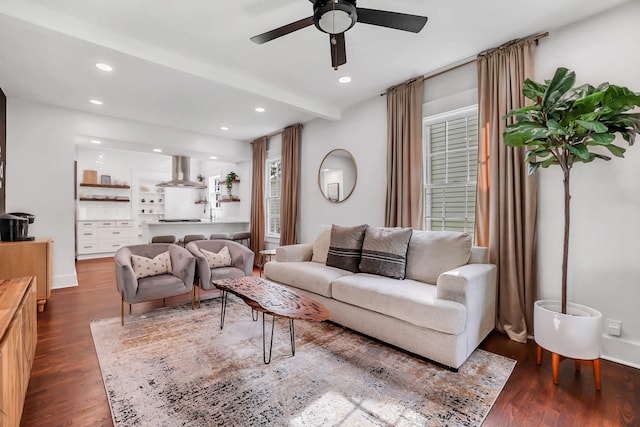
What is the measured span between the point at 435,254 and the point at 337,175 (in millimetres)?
2206

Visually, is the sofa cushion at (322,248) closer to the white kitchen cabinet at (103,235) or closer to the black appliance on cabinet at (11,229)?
the black appliance on cabinet at (11,229)

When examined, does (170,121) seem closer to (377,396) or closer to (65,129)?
(65,129)

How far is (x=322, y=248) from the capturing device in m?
3.94

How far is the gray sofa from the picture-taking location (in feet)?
7.19

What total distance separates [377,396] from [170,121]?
5211 mm

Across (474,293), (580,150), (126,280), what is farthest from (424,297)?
(126,280)

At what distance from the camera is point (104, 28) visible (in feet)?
8.69

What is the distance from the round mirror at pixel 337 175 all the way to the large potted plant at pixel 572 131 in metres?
2.43

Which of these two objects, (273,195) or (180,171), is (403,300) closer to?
(273,195)

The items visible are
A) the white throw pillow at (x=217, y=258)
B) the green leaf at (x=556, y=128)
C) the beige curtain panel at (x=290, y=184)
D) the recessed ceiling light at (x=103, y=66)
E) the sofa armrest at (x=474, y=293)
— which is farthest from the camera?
the beige curtain panel at (x=290, y=184)

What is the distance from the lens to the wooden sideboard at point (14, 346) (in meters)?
1.24

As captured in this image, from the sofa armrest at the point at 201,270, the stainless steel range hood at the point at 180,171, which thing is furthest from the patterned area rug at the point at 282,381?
the stainless steel range hood at the point at 180,171

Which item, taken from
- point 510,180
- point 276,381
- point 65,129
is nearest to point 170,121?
point 65,129

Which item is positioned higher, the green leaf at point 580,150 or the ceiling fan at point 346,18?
the ceiling fan at point 346,18
